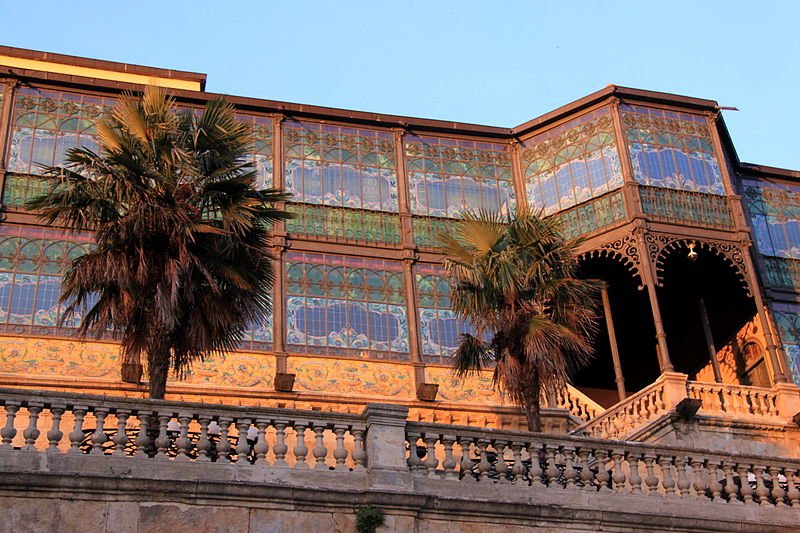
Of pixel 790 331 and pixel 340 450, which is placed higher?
pixel 790 331

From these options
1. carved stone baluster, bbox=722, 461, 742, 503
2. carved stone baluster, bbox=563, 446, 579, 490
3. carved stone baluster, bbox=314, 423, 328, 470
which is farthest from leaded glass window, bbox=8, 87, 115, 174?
carved stone baluster, bbox=722, 461, 742, 503

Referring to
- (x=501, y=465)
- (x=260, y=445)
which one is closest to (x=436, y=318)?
(x=501, y=465)

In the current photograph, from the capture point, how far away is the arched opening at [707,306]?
28.4m

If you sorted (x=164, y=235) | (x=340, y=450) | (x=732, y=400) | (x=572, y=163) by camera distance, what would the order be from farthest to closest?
(x=572, y=163) → (x=732, y=400) → (x=164, y=235) → (x=340, y=450)

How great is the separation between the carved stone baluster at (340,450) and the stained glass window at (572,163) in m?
14.7

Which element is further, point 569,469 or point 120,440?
point 569,469

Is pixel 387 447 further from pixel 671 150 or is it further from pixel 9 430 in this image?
pixel 671 150

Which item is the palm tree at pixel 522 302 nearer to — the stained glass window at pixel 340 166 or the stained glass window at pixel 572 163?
the stained glass window at pixel 340 166

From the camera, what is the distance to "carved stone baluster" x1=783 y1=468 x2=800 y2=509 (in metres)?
15.3

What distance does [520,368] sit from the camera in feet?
59.6

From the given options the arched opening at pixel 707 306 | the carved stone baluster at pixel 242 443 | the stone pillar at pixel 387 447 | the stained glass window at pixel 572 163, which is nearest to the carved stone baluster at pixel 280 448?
the carved stone baluster at pixel 242 443

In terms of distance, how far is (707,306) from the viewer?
98.2 feet

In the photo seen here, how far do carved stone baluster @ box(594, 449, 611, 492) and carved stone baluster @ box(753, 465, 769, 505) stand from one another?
1933 millimetres

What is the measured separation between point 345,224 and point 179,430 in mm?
13933
